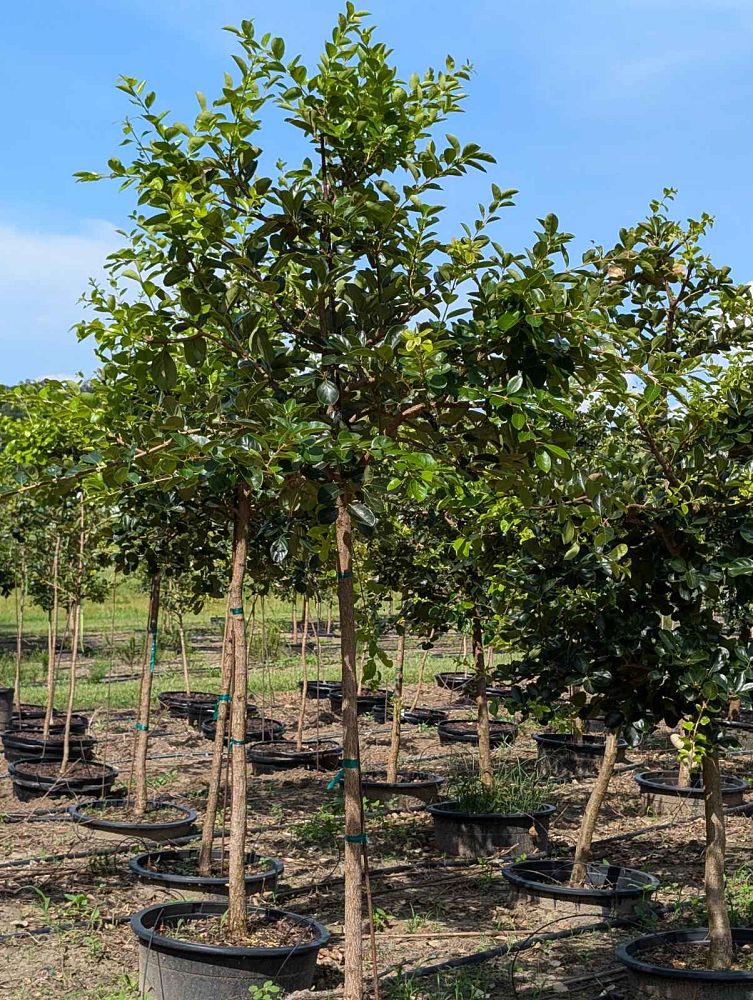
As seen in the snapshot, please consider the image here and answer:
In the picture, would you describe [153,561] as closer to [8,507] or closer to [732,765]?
[8,507]

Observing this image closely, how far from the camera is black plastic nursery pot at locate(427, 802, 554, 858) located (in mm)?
6578

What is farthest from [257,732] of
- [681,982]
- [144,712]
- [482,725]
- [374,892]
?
[681,982]

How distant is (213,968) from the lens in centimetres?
373

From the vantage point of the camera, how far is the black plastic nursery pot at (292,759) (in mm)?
9344

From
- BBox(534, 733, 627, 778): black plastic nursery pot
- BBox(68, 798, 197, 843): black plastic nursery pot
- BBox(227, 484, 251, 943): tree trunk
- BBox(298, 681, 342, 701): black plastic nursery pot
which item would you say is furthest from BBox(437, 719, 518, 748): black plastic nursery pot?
BBox(227, 484, 251, 943): tree trunk

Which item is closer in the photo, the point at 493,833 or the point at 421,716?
the point at 493,833

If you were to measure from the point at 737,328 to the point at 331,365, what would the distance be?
1900 millimetres

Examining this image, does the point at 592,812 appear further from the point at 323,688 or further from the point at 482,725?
the point at 323,688

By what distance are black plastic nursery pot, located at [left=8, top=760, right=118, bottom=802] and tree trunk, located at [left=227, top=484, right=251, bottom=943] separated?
3.71 metres

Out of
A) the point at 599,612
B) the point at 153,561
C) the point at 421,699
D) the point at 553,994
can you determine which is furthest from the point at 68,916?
the point at 421,699

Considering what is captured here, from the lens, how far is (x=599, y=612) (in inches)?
154

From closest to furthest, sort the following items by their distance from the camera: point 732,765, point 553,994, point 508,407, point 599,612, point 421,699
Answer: point 508,407
point 599,612
point 553,994
point 732,765
point 421,699

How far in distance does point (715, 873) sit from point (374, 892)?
94.8 inches

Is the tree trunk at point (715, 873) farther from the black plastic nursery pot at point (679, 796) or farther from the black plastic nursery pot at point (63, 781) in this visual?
the black plastic nursery pot at point (63, 781)
